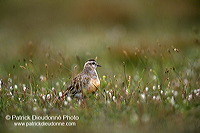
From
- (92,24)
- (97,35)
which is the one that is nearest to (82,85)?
(97,35)

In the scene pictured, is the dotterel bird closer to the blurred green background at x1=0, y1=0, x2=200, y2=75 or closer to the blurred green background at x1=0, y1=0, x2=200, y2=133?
the blurred green background at x1=0, y1=0, x2=200, y2=133

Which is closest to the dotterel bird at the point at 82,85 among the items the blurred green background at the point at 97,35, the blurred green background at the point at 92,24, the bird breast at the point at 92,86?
the bird breast at the point at 92,86

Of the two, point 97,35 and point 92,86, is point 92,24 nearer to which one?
point 97,35

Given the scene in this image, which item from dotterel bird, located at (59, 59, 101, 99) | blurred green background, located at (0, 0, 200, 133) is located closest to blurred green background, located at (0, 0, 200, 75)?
blurred green background, located at (0, 0, 200, 133)

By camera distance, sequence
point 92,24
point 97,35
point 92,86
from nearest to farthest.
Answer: point 92,86 < point 97,35 < point 92,24

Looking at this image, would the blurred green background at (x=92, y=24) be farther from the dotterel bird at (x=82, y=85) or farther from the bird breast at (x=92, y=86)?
the bird breast at (x=92, y=86)

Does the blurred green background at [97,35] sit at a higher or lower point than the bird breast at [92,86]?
higher

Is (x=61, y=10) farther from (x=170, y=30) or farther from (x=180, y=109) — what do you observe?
(x=180, y=109)

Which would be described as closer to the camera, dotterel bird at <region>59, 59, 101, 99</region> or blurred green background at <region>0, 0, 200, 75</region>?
dotterel bird at <region>59, 59, 101, 99</region>

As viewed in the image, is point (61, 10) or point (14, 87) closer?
point (14, 87)

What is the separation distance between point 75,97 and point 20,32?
1065 centimetres

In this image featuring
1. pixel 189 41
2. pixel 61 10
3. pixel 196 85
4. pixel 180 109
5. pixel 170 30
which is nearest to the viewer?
pixel 180 109

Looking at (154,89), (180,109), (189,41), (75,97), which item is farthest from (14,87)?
(189,41)

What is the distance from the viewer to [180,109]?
20.2 ft
